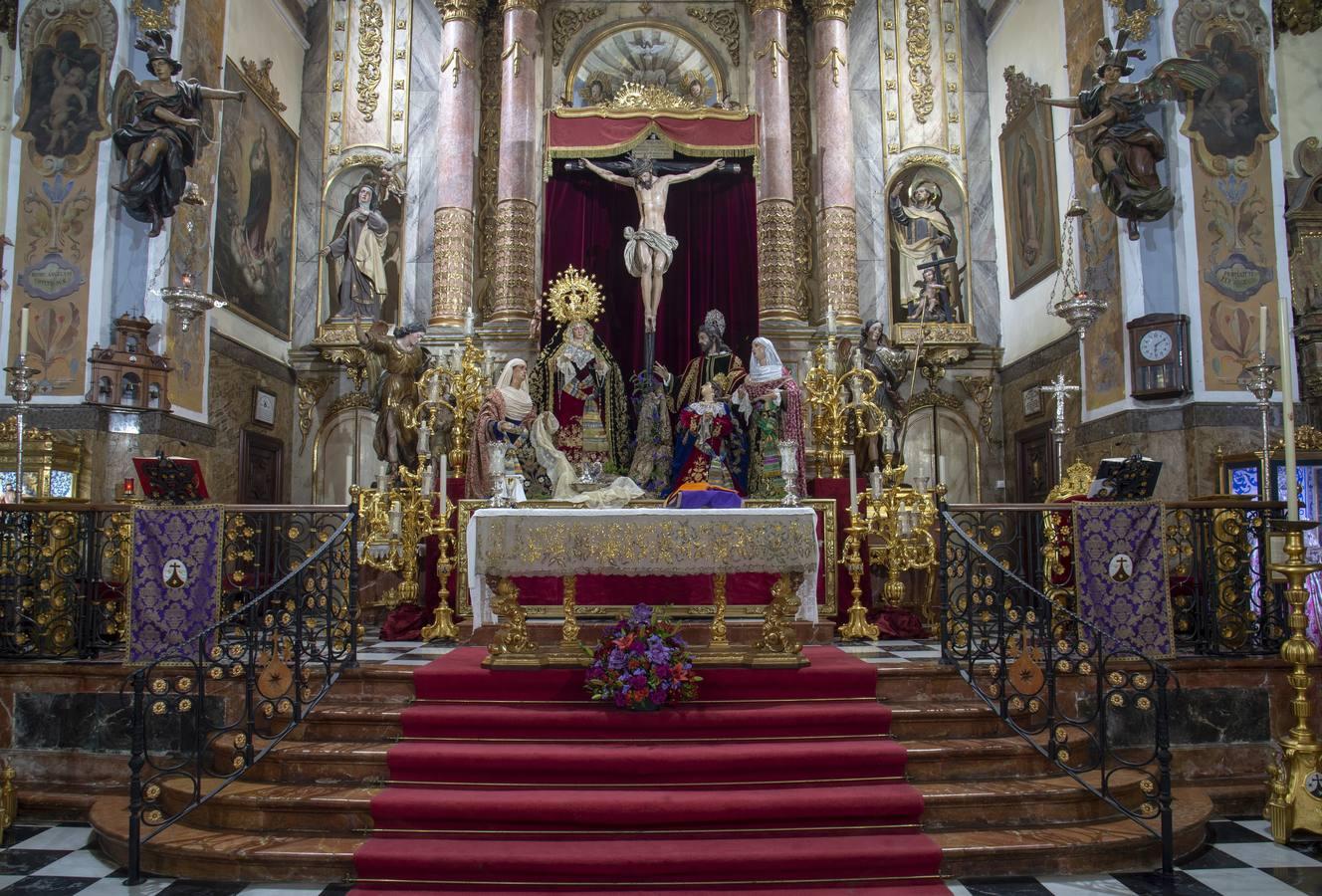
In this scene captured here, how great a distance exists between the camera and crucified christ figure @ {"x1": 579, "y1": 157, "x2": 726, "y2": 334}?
10938 millimetres

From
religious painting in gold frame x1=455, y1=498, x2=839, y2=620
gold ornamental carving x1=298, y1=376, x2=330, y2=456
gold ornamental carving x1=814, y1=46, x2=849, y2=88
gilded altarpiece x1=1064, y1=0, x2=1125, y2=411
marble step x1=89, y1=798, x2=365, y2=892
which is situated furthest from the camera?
gold ornamental carving x1=298, y1=376, x2=330, y2=456

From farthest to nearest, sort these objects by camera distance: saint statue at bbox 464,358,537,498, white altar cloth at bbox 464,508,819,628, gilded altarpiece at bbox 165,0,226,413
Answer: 1. gilded altarpiece at bbox 165,0,226,413
2. saint statue at bbox 464,358,537,498
3. white altar cloth at bbox 464,508,819,628

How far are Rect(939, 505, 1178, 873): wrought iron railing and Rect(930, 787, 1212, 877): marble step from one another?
0.38ft

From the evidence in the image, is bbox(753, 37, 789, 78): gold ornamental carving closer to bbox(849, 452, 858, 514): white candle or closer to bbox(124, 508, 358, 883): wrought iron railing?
bbox(849, 452, 858, 514): white candle

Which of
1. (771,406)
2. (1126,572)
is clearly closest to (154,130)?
(771,406)

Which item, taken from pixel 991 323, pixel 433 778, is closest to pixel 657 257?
pixel 991 323

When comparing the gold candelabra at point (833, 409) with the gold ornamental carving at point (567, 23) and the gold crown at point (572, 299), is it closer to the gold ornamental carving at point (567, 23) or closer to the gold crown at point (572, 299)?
the gold crown at point (572, 299)

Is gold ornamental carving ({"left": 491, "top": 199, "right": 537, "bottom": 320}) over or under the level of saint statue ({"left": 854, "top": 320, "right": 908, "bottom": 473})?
over

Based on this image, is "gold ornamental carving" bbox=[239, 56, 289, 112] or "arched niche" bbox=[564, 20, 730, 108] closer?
"gold ornamental carving" bbox=[239, 56, 289, 112]

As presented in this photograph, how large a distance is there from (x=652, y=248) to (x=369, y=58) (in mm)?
5750

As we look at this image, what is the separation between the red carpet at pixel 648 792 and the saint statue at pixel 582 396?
148 inches

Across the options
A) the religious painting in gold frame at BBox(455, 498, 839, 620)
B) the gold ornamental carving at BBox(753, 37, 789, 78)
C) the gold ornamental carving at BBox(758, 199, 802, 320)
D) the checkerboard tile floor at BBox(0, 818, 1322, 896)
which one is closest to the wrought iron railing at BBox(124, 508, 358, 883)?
the checkerboard tile floor at BBox(0, 818, 1322, 896)

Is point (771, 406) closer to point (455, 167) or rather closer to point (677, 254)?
point (677, 254)

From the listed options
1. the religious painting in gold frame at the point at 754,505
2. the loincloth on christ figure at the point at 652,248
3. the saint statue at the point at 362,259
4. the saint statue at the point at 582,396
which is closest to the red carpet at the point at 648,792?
the religious painting in gold frame at the point at 754,505
